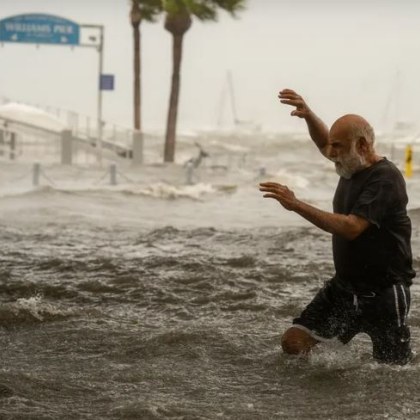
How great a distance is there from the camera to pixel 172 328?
21.1 ft

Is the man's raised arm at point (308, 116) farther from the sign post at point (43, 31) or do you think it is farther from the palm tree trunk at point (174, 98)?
the palm tree trunk at point (174, 98)

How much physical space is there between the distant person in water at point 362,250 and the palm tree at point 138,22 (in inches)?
1132

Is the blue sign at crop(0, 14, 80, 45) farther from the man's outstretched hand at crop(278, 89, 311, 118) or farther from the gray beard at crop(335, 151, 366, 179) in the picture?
the gray beard at crop(335, 151, 366, 179)

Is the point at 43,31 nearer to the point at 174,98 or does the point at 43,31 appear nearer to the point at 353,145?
the point at 174,98

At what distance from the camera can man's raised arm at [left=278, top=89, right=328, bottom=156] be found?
16.2 ft

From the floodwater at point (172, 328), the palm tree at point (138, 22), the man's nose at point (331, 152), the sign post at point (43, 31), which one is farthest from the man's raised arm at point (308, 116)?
the palm tree at point (138, 22)

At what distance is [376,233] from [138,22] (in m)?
30.2

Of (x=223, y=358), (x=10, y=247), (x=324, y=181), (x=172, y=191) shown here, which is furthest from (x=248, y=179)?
(x=223, y=358)

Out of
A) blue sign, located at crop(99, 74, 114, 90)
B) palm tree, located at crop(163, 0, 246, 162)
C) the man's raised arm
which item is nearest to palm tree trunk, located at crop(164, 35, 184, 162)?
palm tree, located at crop(163, 0, 246, 162)

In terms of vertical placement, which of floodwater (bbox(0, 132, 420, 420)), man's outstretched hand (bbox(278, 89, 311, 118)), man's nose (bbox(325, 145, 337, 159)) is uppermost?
man's outstretched hand (bbox(278, 89, 311, 118))

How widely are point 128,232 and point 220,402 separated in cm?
787

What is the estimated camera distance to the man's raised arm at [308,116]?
493 centimetres

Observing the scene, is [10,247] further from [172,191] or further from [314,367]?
[172,191]

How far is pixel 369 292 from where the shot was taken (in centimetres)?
462
